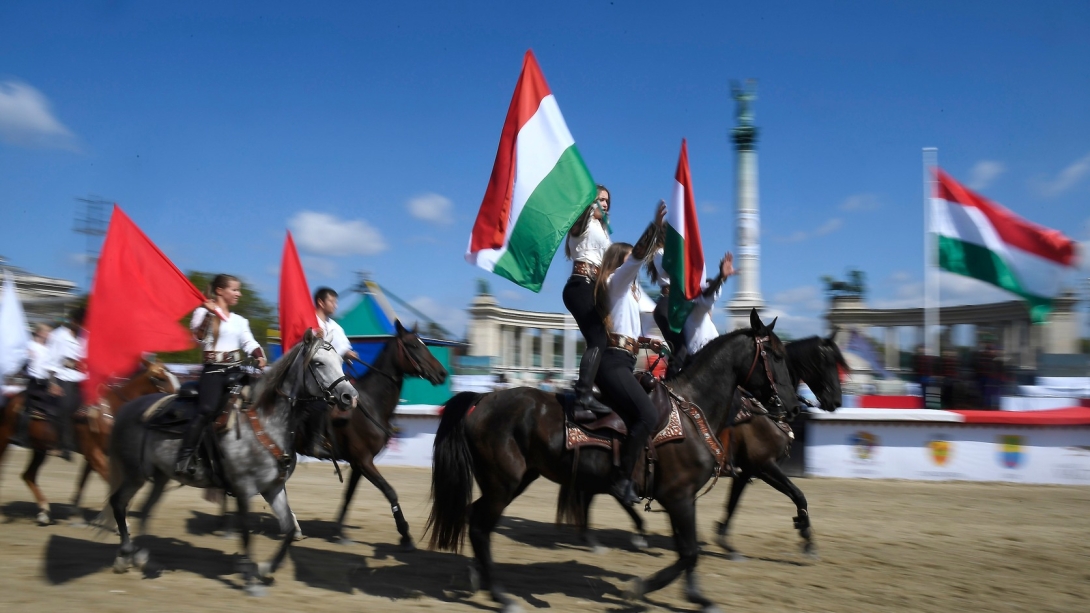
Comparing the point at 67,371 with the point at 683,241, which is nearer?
the point at 683,241

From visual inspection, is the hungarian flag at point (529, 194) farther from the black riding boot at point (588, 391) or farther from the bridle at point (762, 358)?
the bridle at point (762, 358)

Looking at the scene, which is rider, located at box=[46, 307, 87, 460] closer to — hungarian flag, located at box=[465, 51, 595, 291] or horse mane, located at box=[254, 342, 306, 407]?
horse mane, located at box=[254, 342, 306, 407]

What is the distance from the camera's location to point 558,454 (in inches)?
245

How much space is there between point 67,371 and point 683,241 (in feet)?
27.3

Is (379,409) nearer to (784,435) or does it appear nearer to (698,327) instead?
(698,327)

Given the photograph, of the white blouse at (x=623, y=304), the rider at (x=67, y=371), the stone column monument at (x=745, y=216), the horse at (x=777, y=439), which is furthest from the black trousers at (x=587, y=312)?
the stone column monument at (x=745, y=216)

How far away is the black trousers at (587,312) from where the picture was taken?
607 cm

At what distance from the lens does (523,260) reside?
6.75 metres

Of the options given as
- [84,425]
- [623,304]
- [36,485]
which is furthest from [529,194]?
[36,485]

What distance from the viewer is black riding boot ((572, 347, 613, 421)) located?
19.9 feet

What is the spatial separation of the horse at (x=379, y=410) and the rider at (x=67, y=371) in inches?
141

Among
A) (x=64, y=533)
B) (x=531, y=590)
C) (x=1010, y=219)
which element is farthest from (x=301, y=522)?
(x=1010, y=219)

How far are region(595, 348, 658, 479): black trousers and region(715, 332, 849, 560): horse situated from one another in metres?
2.19

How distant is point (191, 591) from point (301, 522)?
3421 mm
